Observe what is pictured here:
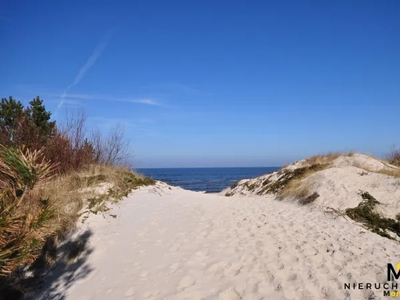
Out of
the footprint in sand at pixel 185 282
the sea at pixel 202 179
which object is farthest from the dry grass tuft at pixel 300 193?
the sea at pixel 202 179

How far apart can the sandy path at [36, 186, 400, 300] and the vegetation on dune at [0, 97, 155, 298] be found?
27.2 inches

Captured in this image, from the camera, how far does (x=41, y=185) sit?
313 centimetres

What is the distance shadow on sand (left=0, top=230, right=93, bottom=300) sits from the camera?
15.5 ft

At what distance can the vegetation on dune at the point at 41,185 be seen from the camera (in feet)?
9.03

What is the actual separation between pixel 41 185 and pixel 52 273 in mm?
3138

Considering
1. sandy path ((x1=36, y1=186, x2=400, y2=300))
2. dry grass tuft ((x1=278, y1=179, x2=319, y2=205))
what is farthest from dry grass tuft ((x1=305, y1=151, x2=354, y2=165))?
sandy path ((x1=36, y1=186, x2=400, y2=300))

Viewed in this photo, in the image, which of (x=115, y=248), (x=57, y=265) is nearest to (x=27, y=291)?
(x=57, y=265)

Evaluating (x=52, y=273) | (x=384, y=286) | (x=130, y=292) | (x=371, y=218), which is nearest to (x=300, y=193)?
(x=371, y=218)

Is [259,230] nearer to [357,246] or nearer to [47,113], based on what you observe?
[357,246]

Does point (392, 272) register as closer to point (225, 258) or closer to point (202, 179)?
point (225, 258)

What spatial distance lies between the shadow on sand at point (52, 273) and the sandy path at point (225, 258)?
44 millimetres

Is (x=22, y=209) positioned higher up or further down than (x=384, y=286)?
higher up

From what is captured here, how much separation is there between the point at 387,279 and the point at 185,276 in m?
2.97

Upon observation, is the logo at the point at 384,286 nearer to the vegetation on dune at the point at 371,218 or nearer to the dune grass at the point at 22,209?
the vegetation on dune at the point at 371,218
